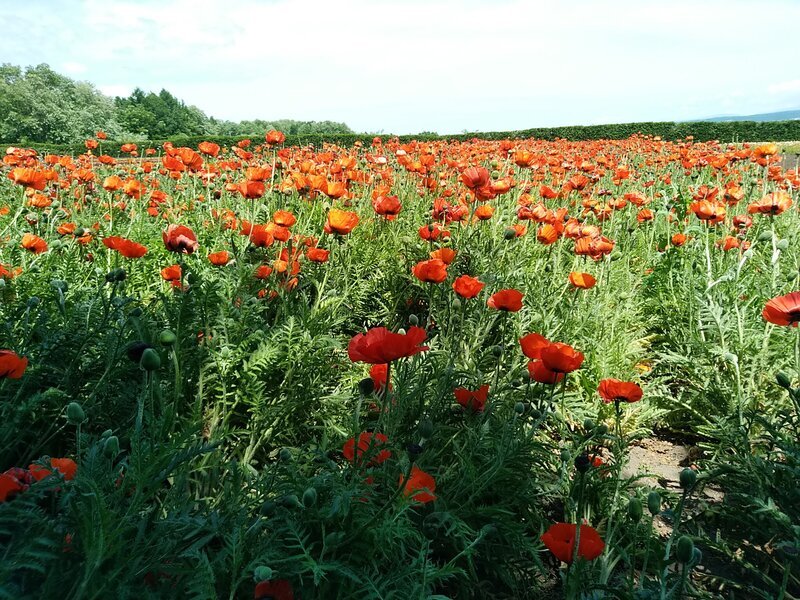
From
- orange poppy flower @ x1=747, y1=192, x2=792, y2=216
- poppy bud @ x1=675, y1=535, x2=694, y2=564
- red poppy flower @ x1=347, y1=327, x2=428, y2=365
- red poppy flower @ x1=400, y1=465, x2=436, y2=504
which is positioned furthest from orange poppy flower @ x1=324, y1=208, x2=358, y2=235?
orange poppy flower @ x1=747, y1=192, x2=792, y2=216

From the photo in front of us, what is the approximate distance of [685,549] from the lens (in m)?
0.99

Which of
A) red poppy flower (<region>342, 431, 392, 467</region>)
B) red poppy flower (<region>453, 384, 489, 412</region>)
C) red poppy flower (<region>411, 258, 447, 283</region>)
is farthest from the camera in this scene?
red poppy flower (<region>411, 258, 447, 283</region>)

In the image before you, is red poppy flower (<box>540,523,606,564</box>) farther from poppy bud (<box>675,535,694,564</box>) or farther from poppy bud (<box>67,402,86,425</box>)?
poppy bud (<box>67,402,86,425</box>)

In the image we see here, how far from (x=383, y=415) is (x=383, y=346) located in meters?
0.33

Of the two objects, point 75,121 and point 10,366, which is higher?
point 75,121

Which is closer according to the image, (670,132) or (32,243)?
(32,243)

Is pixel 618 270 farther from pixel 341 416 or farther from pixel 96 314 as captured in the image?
pixel 96 314

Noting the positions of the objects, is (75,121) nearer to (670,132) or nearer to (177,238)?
(670,132)

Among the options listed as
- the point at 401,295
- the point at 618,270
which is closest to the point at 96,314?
the point at 401,295

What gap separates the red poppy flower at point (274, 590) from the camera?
0.98m

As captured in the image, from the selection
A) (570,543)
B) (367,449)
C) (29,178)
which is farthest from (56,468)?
(29,178)

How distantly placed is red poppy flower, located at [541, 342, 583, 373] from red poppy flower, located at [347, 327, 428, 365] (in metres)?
0.37

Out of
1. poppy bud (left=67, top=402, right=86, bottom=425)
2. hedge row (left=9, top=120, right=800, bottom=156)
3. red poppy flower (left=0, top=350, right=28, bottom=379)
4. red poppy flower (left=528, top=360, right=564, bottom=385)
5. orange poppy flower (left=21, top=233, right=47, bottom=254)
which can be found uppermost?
hedge row (left=9, top=120, right=800, bottom=156)

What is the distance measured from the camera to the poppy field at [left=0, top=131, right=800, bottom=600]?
1.04 m
